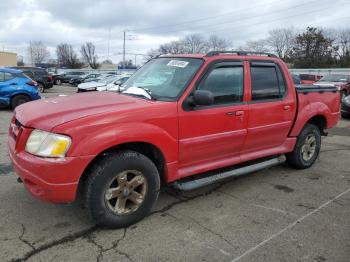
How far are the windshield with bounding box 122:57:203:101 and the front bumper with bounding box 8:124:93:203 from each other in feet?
4.22

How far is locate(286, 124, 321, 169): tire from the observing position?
571 cm

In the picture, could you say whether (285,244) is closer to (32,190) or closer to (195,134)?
(195,134)

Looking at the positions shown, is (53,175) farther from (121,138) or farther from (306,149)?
(306,149)

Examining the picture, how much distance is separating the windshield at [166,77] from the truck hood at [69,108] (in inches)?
12.6

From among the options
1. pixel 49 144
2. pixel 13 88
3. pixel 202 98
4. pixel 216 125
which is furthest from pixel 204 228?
pixel 13 88

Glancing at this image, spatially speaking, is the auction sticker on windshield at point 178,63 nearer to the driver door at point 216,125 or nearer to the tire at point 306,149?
the driver door at point 216,125

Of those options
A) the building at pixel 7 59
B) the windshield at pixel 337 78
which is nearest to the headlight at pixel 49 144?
the windshield at pixel 337 78

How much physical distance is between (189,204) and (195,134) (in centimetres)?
89

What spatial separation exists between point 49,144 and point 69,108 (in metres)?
0.54

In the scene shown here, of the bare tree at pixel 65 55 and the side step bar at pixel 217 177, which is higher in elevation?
the bare tree at pixel 65 55

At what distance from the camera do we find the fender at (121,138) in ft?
10.8

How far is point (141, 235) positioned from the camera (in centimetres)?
359

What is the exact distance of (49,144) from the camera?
10.7 feet

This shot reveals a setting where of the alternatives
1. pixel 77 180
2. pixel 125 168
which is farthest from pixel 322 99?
pixel 77 180
